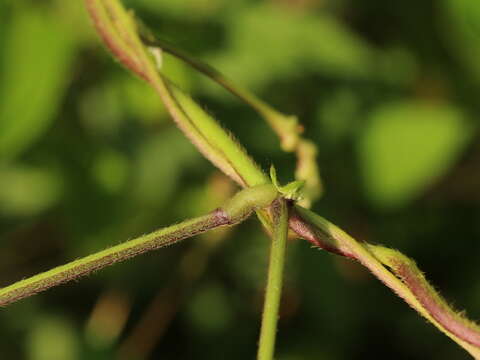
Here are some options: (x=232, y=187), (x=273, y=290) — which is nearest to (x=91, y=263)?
(x=273, y=290)

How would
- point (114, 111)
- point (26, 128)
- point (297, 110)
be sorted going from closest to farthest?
point (26, 128) → point (114, 111) → point (297, 110)

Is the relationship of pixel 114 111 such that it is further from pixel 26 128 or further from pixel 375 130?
pixel 375 130

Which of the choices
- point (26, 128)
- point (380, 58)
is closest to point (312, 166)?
point (26, 128)

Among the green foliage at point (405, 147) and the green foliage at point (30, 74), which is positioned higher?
the green foliage at point (30, 74)

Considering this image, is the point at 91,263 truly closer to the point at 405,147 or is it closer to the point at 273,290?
the point at 273,290

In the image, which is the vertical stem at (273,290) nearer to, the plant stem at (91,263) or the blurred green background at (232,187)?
the plant stem at (91,263)

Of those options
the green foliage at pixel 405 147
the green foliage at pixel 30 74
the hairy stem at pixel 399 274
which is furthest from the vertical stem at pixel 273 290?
the green foliage at pixel 405 147
